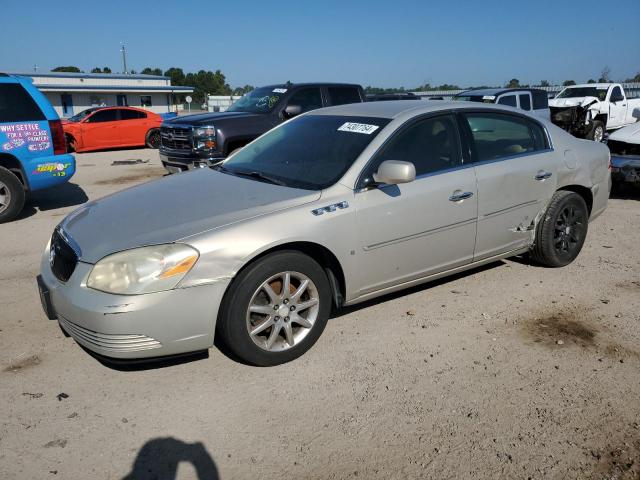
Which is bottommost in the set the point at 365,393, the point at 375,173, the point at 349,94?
the point at 365,393

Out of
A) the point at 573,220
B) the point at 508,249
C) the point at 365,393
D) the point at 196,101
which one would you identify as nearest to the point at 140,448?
the point at 365,393

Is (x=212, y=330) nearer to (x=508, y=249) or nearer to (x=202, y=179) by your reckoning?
(x=202, y=179)

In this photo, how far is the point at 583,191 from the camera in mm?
5227

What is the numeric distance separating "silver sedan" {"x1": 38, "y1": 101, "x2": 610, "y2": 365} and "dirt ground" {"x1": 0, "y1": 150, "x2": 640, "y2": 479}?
0.30 metres

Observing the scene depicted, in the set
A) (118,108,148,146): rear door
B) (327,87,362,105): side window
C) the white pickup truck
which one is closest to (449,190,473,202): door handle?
(327,87,362,105): side window

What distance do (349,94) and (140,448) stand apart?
8848 millimetres

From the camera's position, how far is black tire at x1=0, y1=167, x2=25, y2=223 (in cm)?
727

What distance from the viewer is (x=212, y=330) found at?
10.4 ft

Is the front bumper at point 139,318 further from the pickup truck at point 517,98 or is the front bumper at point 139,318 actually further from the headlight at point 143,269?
the pickup truck at point 517,98

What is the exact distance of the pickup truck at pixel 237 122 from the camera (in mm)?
8654

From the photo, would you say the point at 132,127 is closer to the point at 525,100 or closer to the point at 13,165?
the point at 13,165

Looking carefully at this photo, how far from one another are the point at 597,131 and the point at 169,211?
16.1m

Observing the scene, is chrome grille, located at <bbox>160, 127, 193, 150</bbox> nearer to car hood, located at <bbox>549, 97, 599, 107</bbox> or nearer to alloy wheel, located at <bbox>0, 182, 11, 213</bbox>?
alloy wheel, located at <bbox>0, 182, 11, 213</bbox>

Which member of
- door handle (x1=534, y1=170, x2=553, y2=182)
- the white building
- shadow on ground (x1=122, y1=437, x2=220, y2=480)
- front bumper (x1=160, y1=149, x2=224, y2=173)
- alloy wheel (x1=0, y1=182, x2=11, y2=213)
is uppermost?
the white building
